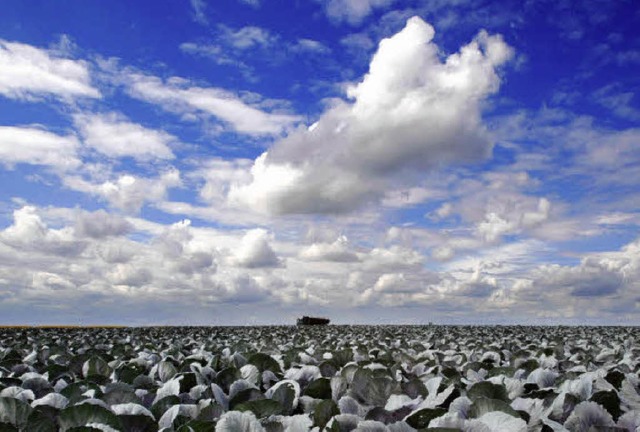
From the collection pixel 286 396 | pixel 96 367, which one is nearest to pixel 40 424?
pixel 286 396

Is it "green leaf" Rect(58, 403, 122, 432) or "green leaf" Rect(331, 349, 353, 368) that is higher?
"green leaf" Rect(331, 349, 353, 368)

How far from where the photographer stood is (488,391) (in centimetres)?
466

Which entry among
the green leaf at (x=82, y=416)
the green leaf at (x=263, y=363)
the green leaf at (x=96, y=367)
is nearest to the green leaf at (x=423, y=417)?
the green leaf at (x=82, y=416)

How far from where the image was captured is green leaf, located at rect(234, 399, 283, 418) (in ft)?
12.3

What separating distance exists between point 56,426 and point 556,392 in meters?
3.81

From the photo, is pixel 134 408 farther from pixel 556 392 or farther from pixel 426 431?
pixel 556 392

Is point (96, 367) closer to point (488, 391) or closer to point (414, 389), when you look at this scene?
point (414, 389)

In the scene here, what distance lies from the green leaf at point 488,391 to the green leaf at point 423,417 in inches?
42.8

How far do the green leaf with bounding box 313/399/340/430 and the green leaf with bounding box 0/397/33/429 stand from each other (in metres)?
2.01

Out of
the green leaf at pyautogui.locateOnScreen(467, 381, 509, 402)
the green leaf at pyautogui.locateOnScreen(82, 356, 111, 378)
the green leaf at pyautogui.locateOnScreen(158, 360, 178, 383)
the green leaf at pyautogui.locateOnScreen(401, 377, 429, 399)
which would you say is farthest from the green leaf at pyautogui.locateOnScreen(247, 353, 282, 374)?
the green leaf at pyautogui.locateOnScreen(467, 381, 509, 402)

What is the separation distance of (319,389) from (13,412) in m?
2.35

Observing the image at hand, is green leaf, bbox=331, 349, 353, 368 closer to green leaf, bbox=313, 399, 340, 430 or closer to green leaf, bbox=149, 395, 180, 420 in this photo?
green leaf, bbox=149, 395, 180, 420

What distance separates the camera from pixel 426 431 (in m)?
2.88

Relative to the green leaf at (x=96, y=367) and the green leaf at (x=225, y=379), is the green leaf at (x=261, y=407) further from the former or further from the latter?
the green leaf at (x=96, y=367)
